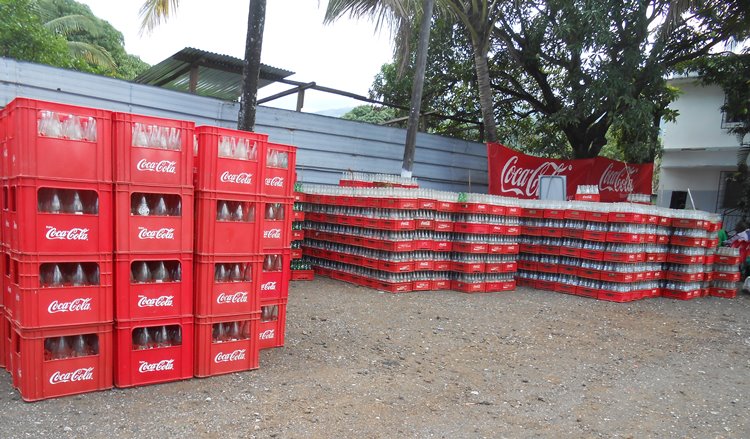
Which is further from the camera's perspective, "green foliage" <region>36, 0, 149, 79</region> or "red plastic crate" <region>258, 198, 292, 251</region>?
"green foliage" <region>36, 0, 149, 79</region>

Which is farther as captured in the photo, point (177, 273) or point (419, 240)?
point (419, 240)

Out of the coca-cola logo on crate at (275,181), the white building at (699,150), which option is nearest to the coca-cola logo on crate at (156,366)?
the coca-cola logo on crate at (275,181)

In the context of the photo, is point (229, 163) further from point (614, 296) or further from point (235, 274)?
point (614, 296)

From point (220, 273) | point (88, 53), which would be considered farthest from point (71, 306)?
point (88, 53)

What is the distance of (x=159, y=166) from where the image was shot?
13.2 ft

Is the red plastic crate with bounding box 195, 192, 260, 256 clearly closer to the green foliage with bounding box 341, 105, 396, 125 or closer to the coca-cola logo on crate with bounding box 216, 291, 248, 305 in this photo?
the coca-cola logo on crate with bounding box 216, 291, 248, 305

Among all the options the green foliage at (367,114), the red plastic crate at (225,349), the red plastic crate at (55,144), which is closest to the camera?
the red plastic crate at (55,144)

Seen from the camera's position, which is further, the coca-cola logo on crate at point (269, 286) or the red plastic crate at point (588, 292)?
the red plastic crate at point (588, 292)

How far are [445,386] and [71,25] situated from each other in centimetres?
2483

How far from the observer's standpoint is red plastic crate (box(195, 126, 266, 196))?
13.9 feet

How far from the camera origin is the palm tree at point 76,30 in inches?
812

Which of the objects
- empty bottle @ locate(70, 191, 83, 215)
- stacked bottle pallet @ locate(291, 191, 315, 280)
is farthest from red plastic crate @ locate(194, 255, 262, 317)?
stacked bottle pallet @ locate(291, 191, 315, 280)

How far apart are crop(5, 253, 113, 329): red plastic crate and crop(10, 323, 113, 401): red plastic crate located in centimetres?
8

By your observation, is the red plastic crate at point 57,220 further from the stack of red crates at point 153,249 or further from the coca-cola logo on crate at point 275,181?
the coca-cola logo on crate at point 275,181
